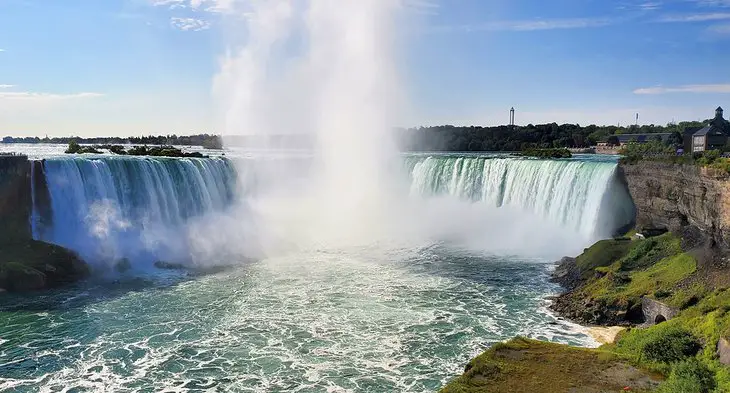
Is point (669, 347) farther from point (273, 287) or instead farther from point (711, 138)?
point (711, 138)

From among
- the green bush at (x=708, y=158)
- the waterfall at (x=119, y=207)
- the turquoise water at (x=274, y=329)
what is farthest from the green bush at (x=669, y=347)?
the waterfall at (x=119, y=207)

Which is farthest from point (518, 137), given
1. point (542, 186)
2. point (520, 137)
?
point (542, 186)

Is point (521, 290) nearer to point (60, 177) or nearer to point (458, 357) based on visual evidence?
point (458, 357)

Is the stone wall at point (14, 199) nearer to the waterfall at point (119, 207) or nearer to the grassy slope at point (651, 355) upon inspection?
the waterfall at point (119, 207)

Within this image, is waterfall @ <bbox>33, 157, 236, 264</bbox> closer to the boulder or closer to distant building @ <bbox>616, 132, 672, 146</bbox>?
the boulder

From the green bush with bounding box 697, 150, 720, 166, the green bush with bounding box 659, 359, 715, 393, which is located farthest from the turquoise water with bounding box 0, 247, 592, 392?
the green bush with bounding box 697, 150, 720, 166

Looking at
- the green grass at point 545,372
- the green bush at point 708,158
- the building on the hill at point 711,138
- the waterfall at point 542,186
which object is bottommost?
the green grass at point 545,372

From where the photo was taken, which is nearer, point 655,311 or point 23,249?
point 655,311
